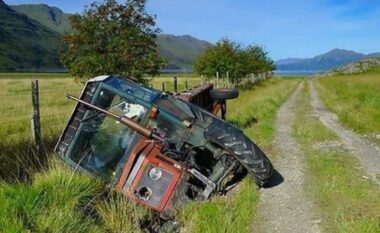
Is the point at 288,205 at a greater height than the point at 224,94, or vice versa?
the point at 224,94

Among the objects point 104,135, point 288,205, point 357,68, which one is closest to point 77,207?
point 104,135

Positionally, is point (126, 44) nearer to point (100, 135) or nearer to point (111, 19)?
point (111, 19)

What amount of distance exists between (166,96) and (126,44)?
16.1ft

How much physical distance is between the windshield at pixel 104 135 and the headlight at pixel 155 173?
2.64 ft

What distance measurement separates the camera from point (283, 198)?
7.36 m

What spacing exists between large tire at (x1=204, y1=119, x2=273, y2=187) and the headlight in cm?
100

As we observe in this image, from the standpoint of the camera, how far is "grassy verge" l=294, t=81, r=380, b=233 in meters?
6.02

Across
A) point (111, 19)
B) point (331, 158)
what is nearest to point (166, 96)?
point (331, 158)

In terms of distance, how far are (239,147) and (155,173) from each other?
1404 millimetres

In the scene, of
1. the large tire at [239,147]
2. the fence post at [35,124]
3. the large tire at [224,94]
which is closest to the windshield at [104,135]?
the large tire at [239,147]

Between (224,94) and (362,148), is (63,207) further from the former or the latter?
(362,148)

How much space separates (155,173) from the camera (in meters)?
6.57

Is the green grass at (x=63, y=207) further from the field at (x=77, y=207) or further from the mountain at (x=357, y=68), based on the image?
the mountain at (x=357, y=68)

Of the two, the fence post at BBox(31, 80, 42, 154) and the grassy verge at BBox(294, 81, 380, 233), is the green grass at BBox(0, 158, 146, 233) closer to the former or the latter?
the fence post at BBox(31, 80, 42, 154)
